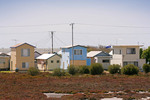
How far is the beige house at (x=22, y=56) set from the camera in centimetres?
4881

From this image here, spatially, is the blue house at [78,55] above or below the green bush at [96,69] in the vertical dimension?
above

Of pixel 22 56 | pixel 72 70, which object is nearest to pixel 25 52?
pixel 22 56

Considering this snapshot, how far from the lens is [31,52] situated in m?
49.6

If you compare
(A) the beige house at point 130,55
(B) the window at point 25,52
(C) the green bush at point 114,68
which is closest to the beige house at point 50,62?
(B) the window at point 25,52

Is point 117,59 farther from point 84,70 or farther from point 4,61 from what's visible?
point 4,61

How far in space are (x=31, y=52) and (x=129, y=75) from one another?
19.4 metres

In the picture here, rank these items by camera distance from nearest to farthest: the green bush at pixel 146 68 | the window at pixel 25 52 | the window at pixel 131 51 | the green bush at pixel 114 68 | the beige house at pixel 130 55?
the green bush at pixel 114 68
the green bush at pixel 146 68
the beige house at pixel 130 55
the window at pixel 131 51
the window at pixel 25 52

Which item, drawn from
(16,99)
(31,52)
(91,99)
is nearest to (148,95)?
(91,99)

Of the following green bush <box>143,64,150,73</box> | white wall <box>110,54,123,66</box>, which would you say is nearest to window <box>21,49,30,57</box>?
white wall <box>110,54,123,66</box>

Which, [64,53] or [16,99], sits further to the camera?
[64,53]

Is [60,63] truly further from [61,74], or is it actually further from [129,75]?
[129,75]

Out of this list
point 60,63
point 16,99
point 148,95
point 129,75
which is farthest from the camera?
point 60,63

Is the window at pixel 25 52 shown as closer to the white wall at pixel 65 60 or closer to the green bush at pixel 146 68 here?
the white wall at pixel 65 60

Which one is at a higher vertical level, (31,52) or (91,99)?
(31,52)
